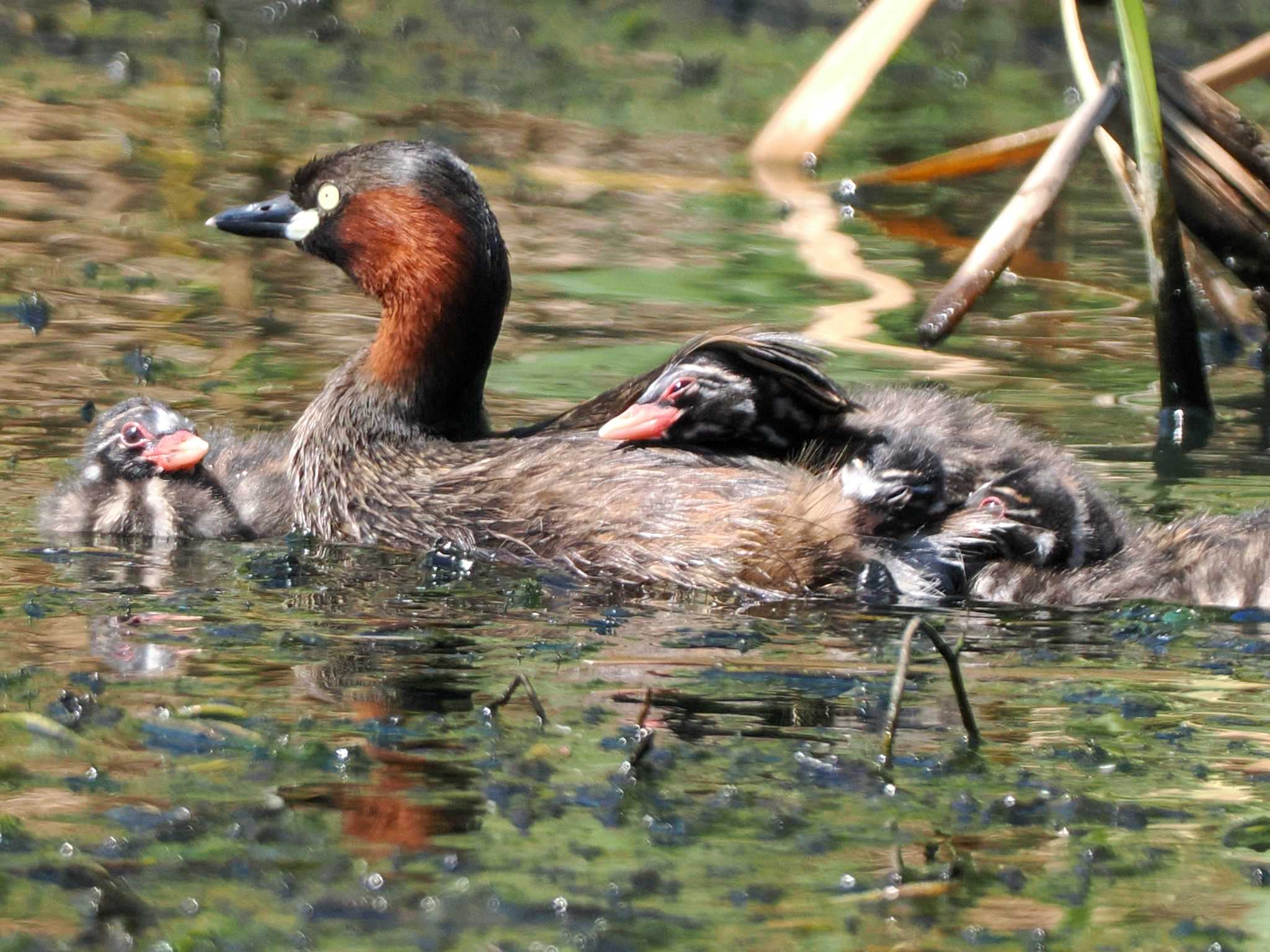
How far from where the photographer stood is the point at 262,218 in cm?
773

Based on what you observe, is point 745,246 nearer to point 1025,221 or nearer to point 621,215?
point 621,215

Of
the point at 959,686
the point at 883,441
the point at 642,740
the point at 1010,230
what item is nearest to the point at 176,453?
the point at 883,441

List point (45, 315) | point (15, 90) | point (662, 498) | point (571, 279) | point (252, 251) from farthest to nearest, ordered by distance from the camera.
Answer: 1. point (15, 90)
2. point (252, 251)
3. point (571, 279)
4. point (45, 315)
5. point (662, 498)

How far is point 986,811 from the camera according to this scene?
175 inches

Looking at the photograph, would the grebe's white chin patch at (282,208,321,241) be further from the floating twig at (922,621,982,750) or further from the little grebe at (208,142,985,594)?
the floating twig at (922,621,982,750)

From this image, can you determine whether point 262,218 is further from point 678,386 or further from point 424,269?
point 678,386

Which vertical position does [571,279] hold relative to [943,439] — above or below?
below

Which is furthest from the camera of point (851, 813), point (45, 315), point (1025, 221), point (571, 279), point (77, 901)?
point (571, 279)

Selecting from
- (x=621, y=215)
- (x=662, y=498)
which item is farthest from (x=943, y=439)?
(x=621, y=215)

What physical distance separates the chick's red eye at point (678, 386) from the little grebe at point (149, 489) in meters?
1.59

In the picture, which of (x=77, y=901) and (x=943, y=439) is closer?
(x=77, y=901)

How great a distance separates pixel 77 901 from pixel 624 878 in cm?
97

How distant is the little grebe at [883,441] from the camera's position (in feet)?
20.4

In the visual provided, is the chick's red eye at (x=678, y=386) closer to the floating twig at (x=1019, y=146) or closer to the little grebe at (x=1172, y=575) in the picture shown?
the little grebe at (x=1172, y=575)
